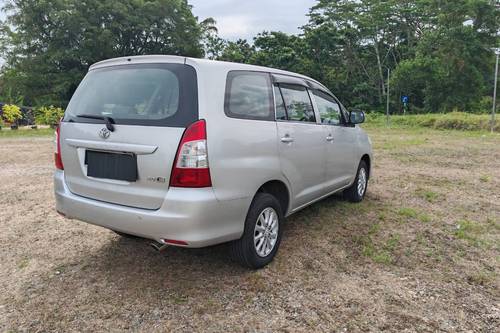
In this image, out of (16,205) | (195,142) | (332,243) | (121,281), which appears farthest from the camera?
(16,205)

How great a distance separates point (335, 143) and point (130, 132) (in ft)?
7.72

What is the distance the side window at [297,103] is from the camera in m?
3.44

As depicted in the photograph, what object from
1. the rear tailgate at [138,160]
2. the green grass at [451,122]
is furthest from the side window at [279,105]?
the green grass at [451,122]

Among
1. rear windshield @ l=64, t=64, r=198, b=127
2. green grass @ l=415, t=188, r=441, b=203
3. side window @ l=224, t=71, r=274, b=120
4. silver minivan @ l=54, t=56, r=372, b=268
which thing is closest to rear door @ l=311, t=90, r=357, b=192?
silver minivan @ l=54, t=56, r=372, b=268

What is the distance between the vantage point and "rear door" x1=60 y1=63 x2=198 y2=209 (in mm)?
2488

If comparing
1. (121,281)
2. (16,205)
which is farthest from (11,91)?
(121,281)

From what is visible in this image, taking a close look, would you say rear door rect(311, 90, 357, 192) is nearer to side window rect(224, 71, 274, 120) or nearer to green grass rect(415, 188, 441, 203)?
side window rect(224, 71, 274, 120)

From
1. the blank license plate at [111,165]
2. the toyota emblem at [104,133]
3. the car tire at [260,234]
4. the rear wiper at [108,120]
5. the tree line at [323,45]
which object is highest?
the tree line at [323,45]

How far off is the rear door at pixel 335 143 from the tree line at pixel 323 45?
27.2 m

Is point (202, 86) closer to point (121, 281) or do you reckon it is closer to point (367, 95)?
point (121, 281)

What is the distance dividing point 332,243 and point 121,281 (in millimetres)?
1956

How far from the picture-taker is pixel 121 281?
2.91 metres

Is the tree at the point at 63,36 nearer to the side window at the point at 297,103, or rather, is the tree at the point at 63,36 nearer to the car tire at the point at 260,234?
the side window at the point at 297,103

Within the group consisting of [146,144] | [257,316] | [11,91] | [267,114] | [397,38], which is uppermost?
[397,38]
